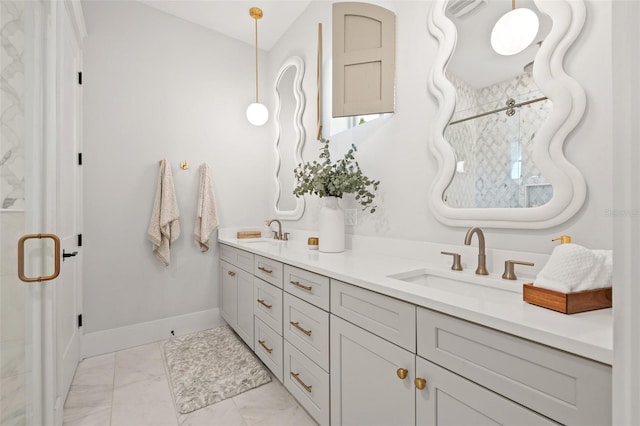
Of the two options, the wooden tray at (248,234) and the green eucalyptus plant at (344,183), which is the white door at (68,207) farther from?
the green eucalyptus plant at (344,183)

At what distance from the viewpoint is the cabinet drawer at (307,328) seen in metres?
1.41

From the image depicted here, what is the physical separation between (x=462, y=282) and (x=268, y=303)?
47.2 inches

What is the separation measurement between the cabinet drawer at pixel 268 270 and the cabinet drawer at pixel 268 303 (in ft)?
0.13

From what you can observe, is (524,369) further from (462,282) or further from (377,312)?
(462,282)

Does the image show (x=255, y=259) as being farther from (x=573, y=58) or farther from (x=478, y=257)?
(x=573, y=58)

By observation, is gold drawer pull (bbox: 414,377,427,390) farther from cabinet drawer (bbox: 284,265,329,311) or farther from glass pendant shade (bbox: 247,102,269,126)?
glass pendant shade (bbox: 247,102,269,126)

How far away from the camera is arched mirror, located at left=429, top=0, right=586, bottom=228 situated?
1073 mm

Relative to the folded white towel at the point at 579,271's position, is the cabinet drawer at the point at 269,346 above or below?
below

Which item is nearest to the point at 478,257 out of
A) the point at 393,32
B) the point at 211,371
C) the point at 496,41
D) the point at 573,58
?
the point at 573,58

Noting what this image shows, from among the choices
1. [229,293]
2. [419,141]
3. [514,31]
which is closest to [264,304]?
[229,293]

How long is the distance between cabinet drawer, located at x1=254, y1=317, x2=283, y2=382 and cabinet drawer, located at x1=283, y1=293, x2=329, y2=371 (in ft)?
0.53

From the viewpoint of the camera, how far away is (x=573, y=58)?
41.6 inches

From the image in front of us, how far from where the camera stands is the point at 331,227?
196cm

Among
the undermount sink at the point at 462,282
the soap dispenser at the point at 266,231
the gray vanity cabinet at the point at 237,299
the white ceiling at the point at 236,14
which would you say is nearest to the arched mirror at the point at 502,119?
the undermount sink at the point at 462,282
